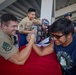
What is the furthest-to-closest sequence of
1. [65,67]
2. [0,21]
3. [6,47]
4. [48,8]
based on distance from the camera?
[48,8]
[0,21]
[65,67]
[6,47]

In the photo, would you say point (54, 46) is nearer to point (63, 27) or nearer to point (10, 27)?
point (63, 27)

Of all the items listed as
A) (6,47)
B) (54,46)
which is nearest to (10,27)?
(6,47)

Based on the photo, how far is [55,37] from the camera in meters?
1.99

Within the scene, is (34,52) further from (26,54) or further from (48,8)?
(48,8)

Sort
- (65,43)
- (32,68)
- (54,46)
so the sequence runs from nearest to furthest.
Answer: (32,68) < (65,43) < (54,46)

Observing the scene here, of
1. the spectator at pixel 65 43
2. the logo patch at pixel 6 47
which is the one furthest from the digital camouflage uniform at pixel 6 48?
the spectator at pixel 65 43

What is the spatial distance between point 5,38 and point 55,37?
0.50 metres

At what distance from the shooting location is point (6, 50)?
6.40 feet

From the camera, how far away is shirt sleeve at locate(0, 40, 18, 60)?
6.31ft

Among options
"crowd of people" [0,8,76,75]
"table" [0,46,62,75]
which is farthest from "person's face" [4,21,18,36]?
"table" [0,46,62,75]

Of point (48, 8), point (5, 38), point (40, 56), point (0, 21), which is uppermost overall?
point (48, 8)

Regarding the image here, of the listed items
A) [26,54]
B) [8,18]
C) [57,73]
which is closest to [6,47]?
[26,54]

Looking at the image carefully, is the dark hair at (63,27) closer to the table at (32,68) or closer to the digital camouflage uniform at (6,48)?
the table at (32,68)

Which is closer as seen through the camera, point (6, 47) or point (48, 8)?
point (6, 47)
